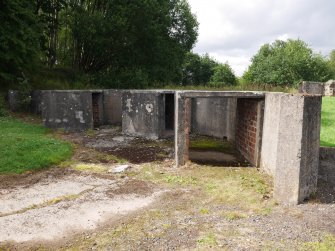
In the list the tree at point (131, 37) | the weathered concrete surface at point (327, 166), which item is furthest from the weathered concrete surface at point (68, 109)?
the weathered concrete surface at point (327, 166)

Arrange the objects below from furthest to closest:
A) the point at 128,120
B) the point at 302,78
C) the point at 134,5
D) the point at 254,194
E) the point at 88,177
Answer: the point at 302,78 → the point at 134,5 → the point at 128,120 → the point at 88,177 → the point at 254,194

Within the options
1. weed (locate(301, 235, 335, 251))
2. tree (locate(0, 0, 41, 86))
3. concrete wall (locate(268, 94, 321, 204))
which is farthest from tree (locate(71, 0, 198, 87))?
weed (locate(301, 235, 335, 251))

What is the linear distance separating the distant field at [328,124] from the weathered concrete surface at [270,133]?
3.14 metres

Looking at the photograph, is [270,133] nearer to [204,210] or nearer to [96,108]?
[204,210]

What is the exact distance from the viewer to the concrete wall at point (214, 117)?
570 inches

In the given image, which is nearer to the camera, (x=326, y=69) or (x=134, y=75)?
(x=134, y=75)

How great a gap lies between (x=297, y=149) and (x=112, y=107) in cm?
1202

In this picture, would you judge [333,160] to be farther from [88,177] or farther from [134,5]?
[134,5]

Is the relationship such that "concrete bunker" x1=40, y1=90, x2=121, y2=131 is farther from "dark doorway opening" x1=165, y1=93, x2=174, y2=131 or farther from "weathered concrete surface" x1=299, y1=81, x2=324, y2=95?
"weathered concrete surface" x1=299, y1=81, x2=324, y2=95

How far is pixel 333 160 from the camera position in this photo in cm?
966

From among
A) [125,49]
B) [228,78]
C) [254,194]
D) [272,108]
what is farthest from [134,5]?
[228,78]

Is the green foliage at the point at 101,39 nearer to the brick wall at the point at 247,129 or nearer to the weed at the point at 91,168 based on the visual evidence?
the weed at the point at 91,168

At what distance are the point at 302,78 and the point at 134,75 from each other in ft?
65.8

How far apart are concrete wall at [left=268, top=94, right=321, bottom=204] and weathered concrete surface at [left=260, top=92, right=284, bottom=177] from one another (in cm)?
145
